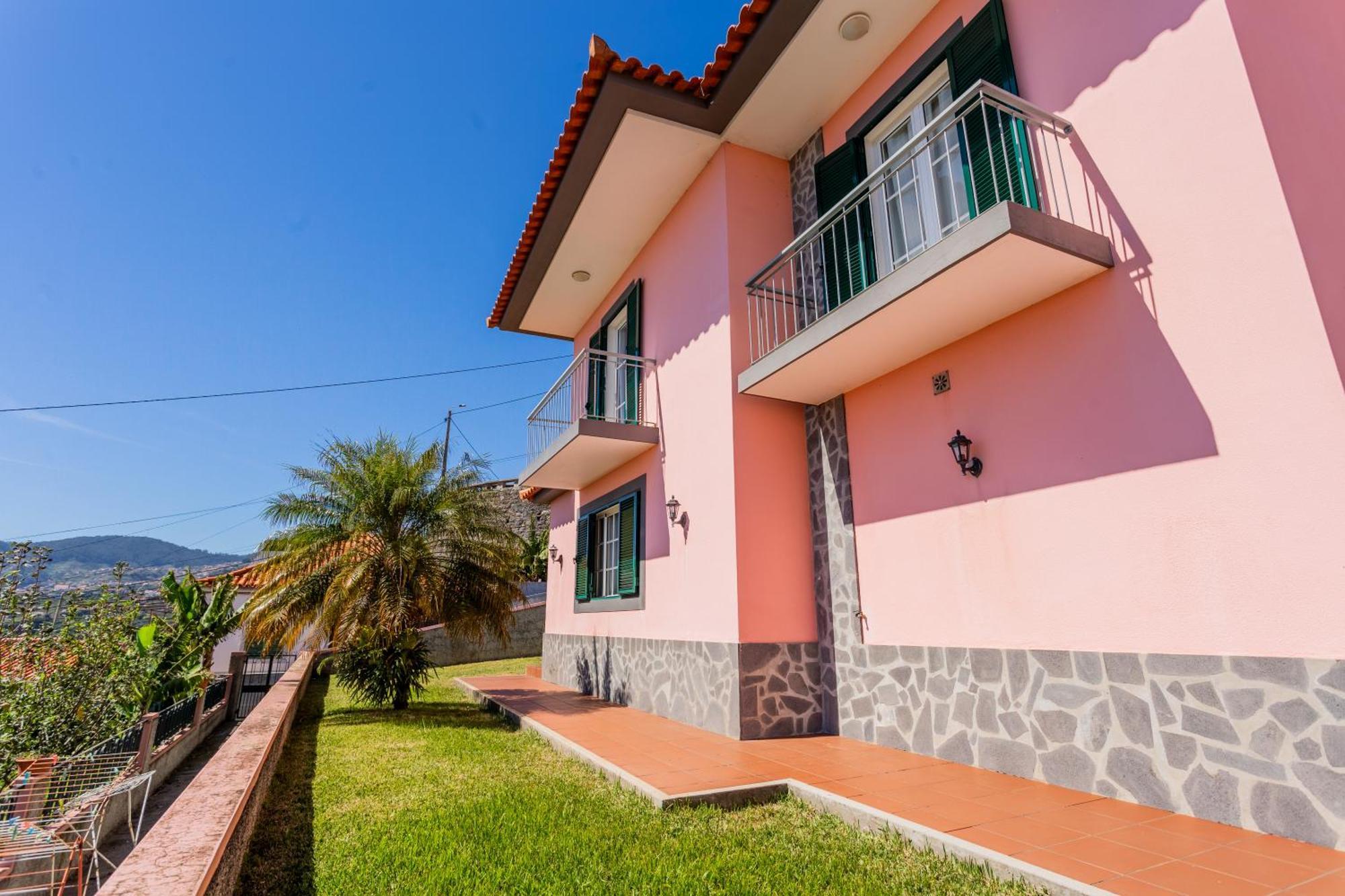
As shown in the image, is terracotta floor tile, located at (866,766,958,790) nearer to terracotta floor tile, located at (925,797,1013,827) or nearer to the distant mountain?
terracotta floor tile, located at (925,797,1013,827)

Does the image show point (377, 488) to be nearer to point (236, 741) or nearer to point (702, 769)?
point (236, 741)

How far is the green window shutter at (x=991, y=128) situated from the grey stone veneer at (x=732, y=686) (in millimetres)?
4732

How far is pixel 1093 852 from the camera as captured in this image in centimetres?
320

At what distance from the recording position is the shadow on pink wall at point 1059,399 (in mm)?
4078

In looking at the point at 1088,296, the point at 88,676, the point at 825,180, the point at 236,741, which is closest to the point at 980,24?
the point at 825,180

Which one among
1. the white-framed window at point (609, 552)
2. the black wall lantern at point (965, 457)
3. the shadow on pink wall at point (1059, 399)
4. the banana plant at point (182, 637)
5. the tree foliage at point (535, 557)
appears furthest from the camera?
the tree foliage at point (535, 557)

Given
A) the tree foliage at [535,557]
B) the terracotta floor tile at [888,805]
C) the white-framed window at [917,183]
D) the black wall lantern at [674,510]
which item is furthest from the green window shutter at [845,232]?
the tree foliage at [535,557]

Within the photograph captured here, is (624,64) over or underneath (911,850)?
over

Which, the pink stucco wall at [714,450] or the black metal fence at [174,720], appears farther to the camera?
the black metal fence at [174,720]

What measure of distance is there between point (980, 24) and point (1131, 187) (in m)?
2.35

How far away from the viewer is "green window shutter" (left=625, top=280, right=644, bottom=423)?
10.2 meters

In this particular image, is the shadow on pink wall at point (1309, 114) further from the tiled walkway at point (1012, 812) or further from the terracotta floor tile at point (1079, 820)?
the terracotta floor tile at point (1079, 820)

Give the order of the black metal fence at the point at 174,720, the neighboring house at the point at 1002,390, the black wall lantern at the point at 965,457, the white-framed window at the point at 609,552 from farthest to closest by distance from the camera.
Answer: the white-framed window at the point at 609,552 → the black metal fence at the point at 174,720 → the black wall lantern at the point at 965,457 → the neighboring house at the point at 1002,390

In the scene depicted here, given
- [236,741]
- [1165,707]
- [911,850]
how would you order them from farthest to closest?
[236,741]
[1165,707]
[911,850]
